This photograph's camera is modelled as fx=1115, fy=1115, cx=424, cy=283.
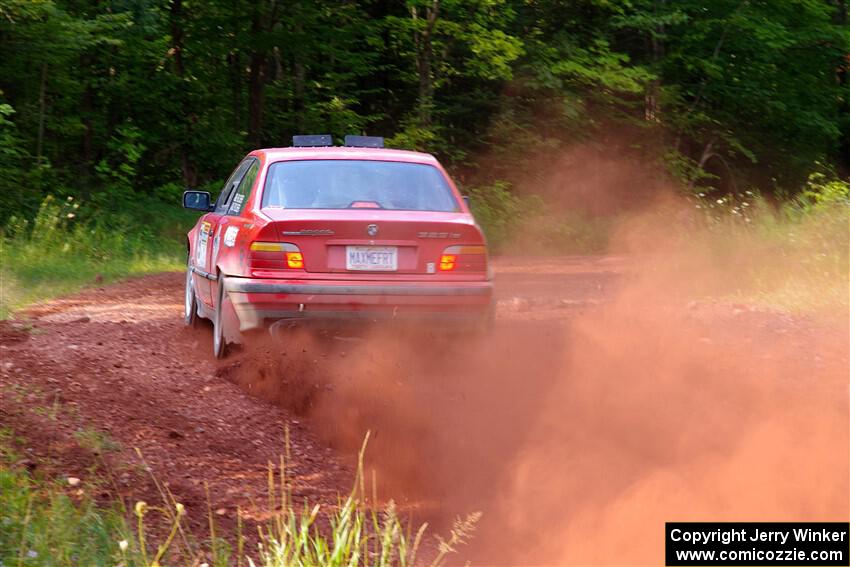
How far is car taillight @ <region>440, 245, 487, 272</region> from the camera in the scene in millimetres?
7781

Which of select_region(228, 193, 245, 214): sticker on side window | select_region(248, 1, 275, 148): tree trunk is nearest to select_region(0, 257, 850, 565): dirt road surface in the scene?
select_region(228, 193, 245, 214): sticker on side window

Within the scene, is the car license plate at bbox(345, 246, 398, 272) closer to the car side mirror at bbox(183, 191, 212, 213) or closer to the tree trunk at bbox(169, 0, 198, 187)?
the car side mirror at bbox(183, 191, 212, 213)

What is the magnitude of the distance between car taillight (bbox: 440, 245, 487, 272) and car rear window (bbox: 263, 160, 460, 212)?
0.45 m

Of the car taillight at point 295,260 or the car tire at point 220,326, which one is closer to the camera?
the car taillight at point 295,260

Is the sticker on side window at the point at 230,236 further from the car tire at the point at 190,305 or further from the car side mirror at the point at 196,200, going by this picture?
the car tire at the point at 190,305

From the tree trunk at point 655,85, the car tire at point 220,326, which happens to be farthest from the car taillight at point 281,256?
the tree trunk at point 655,85

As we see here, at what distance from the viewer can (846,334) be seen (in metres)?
9.16

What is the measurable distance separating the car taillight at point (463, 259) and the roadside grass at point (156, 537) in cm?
267

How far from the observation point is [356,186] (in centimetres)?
818

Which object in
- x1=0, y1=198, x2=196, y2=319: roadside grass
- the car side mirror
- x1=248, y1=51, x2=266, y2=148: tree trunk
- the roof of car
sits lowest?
x1=0, y1=198, x2=196, y2=319: roadside grass

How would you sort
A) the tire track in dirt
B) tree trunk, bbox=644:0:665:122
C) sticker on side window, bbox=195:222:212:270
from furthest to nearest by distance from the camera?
tree trunk, bbox=644:0:665:122 → sticker on side window, bbox=195:222:212:270 → the tire track in dirt

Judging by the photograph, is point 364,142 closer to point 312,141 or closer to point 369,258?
point 312,141

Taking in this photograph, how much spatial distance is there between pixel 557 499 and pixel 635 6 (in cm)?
2628

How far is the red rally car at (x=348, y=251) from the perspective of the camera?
24.8 ft
